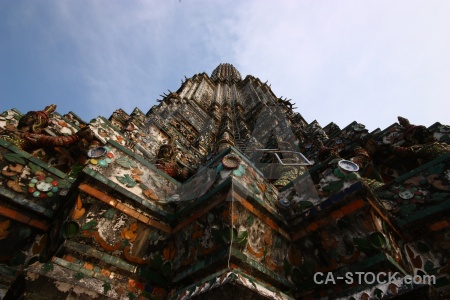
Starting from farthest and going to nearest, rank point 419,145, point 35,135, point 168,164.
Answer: point 168,164 < point 419,145 < point 35,135

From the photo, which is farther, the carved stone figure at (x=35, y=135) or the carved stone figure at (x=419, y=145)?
the carved stone figure at (x=419, y=145)

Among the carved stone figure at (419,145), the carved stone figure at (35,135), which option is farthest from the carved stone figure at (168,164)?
the carved stone figure at (419,145)

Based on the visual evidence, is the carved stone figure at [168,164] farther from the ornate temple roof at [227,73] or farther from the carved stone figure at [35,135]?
the ornate temple roof at [227,73]

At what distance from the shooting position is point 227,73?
120ft

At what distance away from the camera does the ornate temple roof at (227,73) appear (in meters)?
33.8

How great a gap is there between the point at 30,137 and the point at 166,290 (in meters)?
Answer: 3.10

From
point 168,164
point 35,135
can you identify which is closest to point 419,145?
point 168,164

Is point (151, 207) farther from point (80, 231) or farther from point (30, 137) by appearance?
point (30, 137)

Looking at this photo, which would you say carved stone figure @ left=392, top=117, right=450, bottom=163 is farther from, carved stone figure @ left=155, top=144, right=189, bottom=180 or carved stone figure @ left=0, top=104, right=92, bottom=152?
carved stone figure @ left=0, top=104, right=92, bottom=152

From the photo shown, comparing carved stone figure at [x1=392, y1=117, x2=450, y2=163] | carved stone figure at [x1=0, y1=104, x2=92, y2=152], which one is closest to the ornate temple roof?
carved stone figure at [x1=392, y1=117, x2=450, y2=163]

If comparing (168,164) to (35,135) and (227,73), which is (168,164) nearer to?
(35,135)

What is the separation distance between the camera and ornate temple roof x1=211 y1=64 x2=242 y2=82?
33.8 metres

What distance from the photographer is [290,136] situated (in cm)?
1055

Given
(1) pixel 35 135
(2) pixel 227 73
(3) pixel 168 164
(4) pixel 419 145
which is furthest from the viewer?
(2) pixel 227 73
